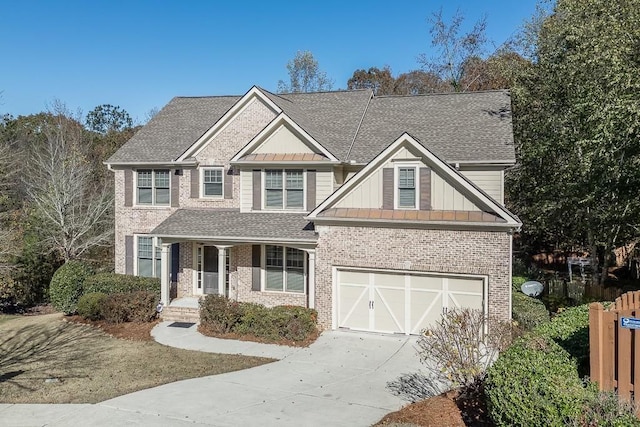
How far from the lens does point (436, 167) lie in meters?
15.6

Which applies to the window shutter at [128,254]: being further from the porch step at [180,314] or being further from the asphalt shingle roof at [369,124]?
the porch step at [180,314]

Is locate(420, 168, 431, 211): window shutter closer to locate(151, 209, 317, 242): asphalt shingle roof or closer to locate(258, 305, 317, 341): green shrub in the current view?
locate(151, 209, 317, 242): asphalt shingle roof

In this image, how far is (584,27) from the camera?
709 inches

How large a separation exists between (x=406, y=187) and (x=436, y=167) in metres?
1.17

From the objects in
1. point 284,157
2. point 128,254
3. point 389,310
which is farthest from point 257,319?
point 128,254

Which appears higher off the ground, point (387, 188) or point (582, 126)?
point (582, 126)

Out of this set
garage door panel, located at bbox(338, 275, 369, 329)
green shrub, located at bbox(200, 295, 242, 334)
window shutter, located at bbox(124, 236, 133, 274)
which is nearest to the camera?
garage door panel, located at bbox(338, 275, 369, 329)

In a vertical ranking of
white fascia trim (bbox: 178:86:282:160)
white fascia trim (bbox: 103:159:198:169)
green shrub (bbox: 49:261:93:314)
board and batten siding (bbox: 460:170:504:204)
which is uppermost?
white fascia trim (bbox: 178:86:282:160)

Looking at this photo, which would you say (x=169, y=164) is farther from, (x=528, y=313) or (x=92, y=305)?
(x=528, y=313)

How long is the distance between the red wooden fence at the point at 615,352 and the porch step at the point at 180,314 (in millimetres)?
14070

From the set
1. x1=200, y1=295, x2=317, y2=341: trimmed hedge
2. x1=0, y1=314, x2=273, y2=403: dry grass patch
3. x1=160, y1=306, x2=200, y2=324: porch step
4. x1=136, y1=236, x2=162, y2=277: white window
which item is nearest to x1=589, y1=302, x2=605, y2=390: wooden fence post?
x1=0, y1=314, x2=273, y2=403: dry grass patch

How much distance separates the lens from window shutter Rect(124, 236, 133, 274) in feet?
70.4

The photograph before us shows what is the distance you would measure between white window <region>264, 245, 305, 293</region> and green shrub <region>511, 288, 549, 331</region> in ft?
24.5

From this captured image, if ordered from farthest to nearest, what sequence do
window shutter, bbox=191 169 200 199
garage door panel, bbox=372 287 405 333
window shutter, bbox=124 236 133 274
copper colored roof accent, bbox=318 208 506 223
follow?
1. window shutter, bbox=124 236 133 274
2. window shutter, bbox=191 169 200 199
3. garage door panel, bbox=372 287 405 333
4. copper colored roof accent, bbox=318 208 506 223
